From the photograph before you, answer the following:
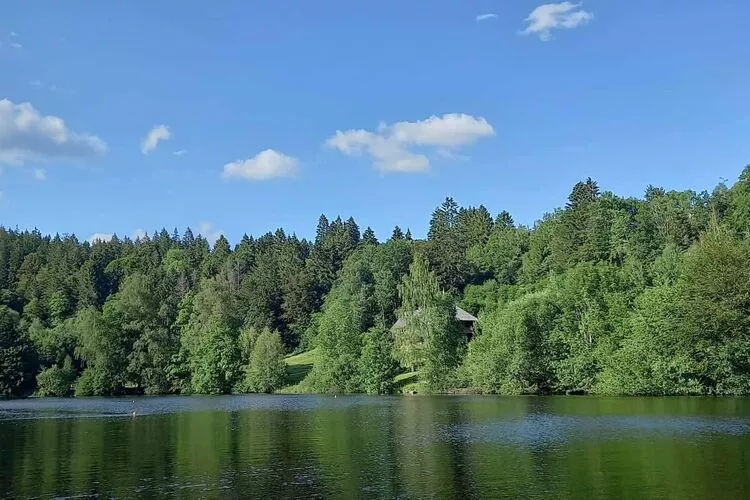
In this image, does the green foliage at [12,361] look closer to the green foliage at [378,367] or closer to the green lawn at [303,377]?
the green lawn at [303,377]

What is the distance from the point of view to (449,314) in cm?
10638

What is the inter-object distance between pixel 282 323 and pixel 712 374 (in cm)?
11223

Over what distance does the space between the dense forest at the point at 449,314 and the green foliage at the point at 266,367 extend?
0.36 meters

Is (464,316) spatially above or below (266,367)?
above

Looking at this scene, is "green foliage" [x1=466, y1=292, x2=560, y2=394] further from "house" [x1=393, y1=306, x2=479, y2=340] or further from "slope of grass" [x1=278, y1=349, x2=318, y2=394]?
"slope of grass" [x1=278, y1=349, x2=318, y2=394]

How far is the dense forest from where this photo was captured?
79.8 m

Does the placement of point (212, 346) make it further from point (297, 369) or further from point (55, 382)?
point (55, 382)

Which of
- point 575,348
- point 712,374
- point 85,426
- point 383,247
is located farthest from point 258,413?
point 383,247

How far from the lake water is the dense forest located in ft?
65.8

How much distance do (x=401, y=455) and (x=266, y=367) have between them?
88553mm

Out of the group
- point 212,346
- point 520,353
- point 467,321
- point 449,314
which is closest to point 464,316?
point 467,321

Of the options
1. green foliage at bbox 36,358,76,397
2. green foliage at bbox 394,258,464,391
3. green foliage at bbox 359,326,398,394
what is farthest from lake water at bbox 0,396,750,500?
green foliage at bbox 36,358,76,397

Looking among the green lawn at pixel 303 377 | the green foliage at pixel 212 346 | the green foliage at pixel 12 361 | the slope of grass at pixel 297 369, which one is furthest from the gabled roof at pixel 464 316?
the green foliage at pixel 12 361

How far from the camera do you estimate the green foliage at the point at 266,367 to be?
12219cm
